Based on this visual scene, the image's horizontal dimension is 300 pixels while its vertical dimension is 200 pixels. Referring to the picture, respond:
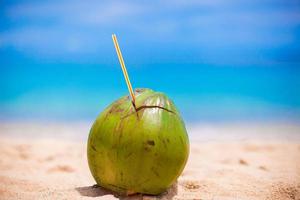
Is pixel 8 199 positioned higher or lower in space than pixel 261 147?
lower

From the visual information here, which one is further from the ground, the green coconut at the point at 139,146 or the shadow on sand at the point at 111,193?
the green coconut at the point at 139,146

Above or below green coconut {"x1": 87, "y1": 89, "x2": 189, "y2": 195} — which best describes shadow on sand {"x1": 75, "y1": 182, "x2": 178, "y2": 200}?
below

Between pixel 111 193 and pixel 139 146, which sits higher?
pixel 139 146

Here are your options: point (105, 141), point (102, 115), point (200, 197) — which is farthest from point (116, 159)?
point (200, 197)

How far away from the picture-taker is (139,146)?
241 cm

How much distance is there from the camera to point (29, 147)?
559cm

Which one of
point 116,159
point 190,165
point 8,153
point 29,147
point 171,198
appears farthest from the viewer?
point 29,147

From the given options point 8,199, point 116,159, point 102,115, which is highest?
point 102,115

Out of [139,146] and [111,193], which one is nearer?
[139,146]

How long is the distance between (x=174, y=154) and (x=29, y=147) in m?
3.67

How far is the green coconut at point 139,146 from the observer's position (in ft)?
7.98

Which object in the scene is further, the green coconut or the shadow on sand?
the shadow on sand

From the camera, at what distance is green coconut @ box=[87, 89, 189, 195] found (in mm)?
2432

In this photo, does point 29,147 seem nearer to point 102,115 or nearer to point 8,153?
point 8,153
